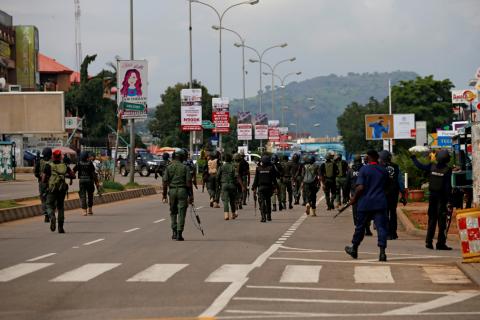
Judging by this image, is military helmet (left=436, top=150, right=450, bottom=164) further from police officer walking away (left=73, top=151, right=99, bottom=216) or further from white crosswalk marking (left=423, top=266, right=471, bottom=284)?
police officer walking away (left=73, top=151, right=99, bottom=216)

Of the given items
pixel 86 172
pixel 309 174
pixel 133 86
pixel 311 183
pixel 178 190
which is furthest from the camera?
pixel 133 86

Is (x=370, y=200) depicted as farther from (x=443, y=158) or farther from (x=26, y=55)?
(x=26, y=55)

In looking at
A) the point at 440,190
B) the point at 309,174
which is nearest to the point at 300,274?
the point at 440,190

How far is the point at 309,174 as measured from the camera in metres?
30.8

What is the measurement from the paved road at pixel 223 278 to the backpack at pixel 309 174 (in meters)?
7.33

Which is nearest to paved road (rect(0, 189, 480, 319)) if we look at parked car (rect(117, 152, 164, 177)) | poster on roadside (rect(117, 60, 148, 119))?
poster on roadside (rect(117, 60, 148, 119))

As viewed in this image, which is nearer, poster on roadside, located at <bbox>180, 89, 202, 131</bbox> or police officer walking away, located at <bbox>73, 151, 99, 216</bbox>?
police officer walking away, located at <bbox>73, 151, 99, 216</bbox>

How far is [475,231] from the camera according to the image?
1514cm

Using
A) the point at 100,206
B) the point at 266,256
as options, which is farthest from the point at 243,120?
the point at 266,256

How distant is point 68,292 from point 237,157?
18291mm

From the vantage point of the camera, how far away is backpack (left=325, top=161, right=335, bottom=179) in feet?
103

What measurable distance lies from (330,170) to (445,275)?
1742cm

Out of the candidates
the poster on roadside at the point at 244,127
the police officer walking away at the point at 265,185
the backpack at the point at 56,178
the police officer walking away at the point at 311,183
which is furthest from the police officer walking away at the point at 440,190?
the poster on roadside at the point at 244,127

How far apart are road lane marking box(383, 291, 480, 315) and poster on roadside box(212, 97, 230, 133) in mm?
52629
